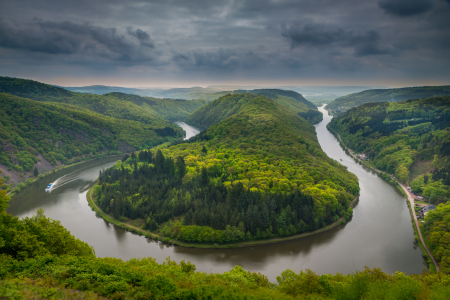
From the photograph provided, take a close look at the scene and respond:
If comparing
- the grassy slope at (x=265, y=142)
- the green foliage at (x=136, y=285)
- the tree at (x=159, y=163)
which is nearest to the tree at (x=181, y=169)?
the tree at (x=159, y=163)

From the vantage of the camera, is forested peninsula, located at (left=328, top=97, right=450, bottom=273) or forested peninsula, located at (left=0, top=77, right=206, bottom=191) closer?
forested peninsula, located at (left=328, top=97, right=450, bottom=273)

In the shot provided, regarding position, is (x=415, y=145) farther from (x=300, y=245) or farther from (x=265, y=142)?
(x=300, y=245)

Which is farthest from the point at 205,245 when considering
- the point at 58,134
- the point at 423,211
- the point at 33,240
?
the point at 58,134

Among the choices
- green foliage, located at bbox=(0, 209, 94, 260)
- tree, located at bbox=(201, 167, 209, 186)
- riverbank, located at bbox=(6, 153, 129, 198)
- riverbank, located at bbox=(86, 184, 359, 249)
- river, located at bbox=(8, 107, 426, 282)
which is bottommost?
river, located at bbox=(8, 107, 426, 282)

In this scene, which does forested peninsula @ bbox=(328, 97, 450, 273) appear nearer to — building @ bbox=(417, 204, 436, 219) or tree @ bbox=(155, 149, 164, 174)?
building @ bbox=(417, 204, 436, 219)

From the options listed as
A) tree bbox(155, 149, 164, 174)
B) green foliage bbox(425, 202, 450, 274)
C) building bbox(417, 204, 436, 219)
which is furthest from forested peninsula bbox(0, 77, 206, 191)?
building bbox(417, 204, 436, 219)

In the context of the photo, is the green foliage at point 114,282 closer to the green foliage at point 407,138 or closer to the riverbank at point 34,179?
the green foliage at point 407,138

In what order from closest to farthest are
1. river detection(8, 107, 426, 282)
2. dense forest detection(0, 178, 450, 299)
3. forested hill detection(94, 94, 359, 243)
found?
dense forest detection(0, 178, 450, 299) < river detection(8, 107, 426, 282) < forested hill detection(94, 94, 359, 243)
